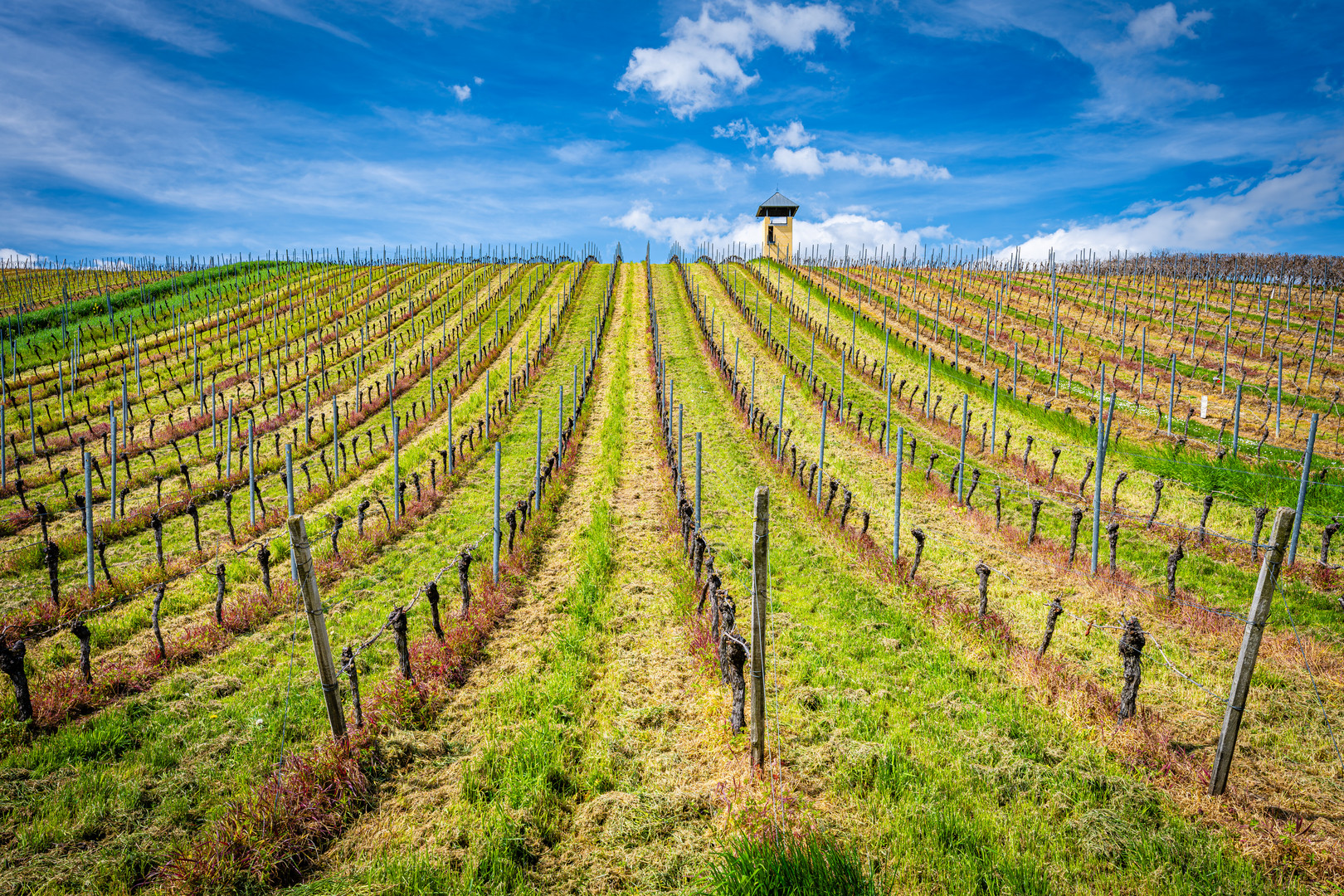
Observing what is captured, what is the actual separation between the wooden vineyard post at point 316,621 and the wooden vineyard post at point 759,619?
12.2ft

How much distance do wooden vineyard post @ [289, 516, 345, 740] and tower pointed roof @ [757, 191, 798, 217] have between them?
69040 mm

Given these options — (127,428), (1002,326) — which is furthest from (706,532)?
(1002,326)

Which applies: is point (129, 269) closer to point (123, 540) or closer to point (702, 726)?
point (123, 540)

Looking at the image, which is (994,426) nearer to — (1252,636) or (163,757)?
(1252,636)

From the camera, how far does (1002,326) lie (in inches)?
1455

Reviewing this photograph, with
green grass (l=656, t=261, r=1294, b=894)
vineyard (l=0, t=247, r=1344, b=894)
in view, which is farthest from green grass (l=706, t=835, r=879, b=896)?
green grass (l=656, t=261, r=1294, b=894)

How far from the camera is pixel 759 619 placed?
16.9ft

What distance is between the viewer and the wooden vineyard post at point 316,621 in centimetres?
497

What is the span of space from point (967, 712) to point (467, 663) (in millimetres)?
5870

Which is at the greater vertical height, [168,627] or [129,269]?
[129,269]

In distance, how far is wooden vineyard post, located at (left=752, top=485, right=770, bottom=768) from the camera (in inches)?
201

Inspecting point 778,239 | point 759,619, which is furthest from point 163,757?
point 778,239

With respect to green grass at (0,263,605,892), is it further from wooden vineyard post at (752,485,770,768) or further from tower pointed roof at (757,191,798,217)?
tower pointed roof at (757,191,798,217)

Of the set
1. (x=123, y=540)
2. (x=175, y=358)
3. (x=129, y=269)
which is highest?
(x=129, y=269)
